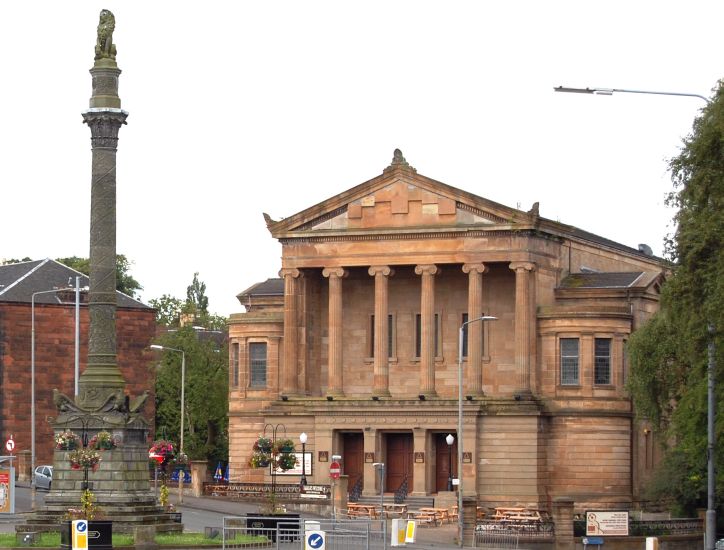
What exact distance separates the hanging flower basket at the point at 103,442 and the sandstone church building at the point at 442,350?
31.2 m

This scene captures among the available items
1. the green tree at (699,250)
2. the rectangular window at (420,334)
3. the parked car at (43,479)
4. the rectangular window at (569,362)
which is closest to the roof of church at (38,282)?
the rectangular window at (420,334)

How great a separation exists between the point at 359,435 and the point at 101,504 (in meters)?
34.9

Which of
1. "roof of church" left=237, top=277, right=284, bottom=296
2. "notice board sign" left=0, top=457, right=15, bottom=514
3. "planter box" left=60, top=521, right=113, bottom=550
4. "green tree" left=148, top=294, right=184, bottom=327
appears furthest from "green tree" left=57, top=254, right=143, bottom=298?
"planter box" left=60, top=521, right=113, bottom=550

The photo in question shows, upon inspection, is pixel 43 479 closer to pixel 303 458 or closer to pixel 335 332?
pixel 303 458

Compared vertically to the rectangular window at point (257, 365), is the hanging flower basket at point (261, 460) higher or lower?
lower

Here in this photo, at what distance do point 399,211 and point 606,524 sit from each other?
86.8 ft

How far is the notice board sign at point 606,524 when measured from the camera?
262 feet

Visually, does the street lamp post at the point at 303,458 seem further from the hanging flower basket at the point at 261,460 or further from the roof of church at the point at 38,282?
the roof of church at the point at 38,282

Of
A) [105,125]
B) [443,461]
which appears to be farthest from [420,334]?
[105,125]

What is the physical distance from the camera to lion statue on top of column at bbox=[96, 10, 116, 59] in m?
71.7

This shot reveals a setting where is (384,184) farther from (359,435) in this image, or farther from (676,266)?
(676,266)

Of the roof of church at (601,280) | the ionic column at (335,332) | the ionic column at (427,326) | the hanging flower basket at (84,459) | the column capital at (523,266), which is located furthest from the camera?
the ionic column at (335,332)

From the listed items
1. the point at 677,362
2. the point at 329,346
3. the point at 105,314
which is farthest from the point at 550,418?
the point at 105,314

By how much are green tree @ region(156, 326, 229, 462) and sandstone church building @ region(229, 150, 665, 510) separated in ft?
64.1
